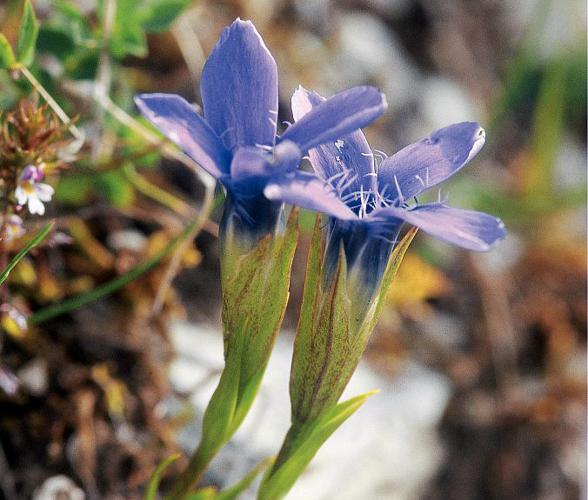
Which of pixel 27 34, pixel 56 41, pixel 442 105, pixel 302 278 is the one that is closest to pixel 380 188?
pixel 27 34

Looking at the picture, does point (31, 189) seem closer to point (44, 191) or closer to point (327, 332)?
point (44, 191)

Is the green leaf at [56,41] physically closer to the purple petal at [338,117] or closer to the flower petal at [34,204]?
the flower petal at [34,204]

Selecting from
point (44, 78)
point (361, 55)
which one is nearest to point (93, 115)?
point (44, 78)

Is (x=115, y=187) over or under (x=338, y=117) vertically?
under

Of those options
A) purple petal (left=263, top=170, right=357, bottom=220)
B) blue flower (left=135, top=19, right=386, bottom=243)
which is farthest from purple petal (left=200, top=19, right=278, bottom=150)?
purple petal (left=263, top=170, right=357, bottom=220)

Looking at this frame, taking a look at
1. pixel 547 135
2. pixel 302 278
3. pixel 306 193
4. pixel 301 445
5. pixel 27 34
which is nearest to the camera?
pixel 306 193

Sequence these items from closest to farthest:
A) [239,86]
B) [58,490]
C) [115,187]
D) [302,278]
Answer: [239,86] → [58,490] → [115,187] → [302,278]

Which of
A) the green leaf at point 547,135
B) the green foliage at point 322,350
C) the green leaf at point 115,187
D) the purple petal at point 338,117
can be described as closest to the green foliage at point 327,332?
the green foliage at point 322,350

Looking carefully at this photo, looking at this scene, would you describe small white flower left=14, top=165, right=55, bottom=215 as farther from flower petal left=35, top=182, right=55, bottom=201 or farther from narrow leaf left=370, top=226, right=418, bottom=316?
narrow leaf left=370, top=226, right=418, bottom=316
